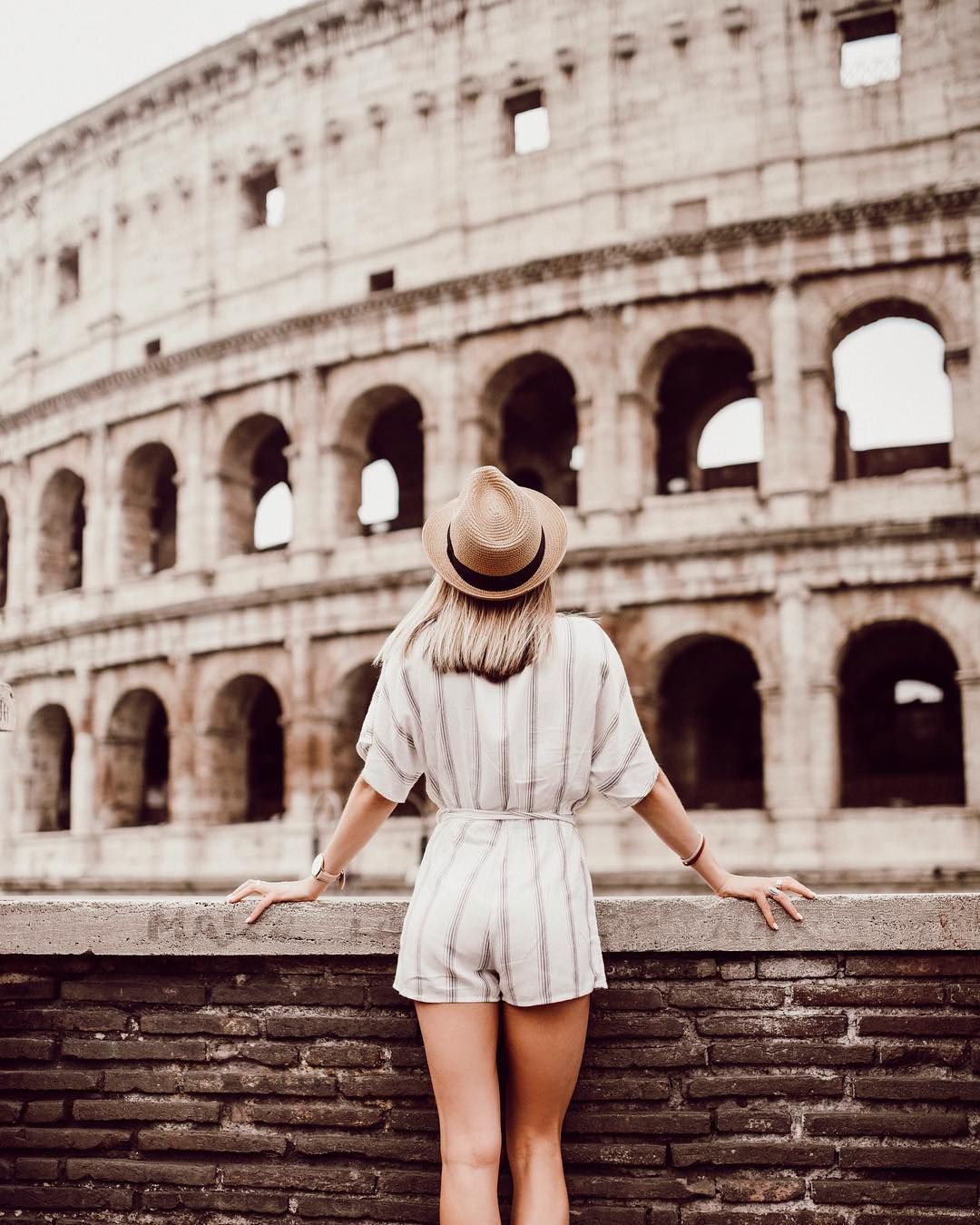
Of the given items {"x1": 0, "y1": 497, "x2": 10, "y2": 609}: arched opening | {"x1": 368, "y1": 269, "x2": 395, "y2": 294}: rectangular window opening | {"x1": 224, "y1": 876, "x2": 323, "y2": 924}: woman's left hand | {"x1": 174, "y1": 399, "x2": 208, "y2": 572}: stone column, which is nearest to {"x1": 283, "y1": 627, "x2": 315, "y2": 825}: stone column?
{"x1": 174, "y1": 399, "x2": 208, "y2": 572}: stone column

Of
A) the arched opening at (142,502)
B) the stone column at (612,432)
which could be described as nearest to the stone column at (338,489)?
the stone column at (612,432)

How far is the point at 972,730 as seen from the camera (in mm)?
14305

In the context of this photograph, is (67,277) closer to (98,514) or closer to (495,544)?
(98,514)

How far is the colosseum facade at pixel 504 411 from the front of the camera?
15.2m

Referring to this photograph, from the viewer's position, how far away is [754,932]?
3502mm

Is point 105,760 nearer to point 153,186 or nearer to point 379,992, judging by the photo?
point 153,186

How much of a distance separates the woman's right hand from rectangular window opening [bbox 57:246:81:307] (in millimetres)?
21953

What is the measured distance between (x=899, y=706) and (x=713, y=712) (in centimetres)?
252

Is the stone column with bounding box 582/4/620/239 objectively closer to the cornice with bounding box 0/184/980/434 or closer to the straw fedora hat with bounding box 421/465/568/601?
the cornice with bounding box 0/184/980/434

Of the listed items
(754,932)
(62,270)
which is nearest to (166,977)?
(754,932)

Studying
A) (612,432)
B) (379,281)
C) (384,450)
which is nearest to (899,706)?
(612,432)

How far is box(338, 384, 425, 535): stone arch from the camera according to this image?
18.5 metres

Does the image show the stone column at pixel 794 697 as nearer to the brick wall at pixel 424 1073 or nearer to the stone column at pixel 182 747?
the stone column at pixel 182 747

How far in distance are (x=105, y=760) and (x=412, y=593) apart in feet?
20.5
